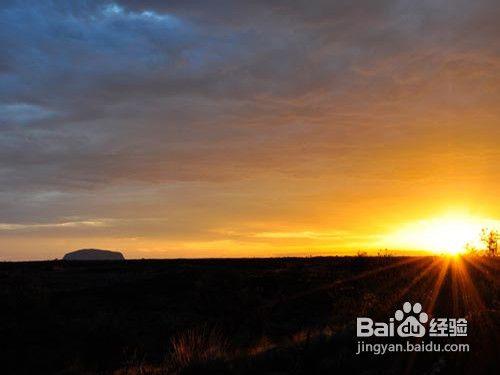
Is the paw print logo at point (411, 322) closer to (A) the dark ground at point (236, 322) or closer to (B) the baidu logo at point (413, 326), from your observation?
(B) the baidu logo at point (413, 326)

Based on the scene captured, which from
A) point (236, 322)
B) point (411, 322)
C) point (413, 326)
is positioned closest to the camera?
point (413, 326)

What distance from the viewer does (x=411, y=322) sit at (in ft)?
39.2

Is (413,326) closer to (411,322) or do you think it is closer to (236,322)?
(411,322)

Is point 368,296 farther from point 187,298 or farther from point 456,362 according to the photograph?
point 187,298

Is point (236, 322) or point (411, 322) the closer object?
point (411, 322)

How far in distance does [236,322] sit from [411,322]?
54.4ft

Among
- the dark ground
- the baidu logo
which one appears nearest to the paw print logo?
the baidu logo

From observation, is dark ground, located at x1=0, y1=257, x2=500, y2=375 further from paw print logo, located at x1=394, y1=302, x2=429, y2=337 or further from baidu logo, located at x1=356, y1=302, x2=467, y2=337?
paw print logo, located at x1=394, y1=302, x2=429, y2=337

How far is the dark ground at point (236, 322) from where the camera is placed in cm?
1110

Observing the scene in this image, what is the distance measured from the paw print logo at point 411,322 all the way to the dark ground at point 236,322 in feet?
2.89

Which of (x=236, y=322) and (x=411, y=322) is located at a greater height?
(x=411, y=322)

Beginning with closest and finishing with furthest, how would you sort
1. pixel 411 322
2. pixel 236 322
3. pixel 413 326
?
pixel 413 326, pixel 411 322, pixel 236 322

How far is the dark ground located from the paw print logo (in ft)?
2.89

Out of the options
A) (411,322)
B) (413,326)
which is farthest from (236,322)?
(413,326)
